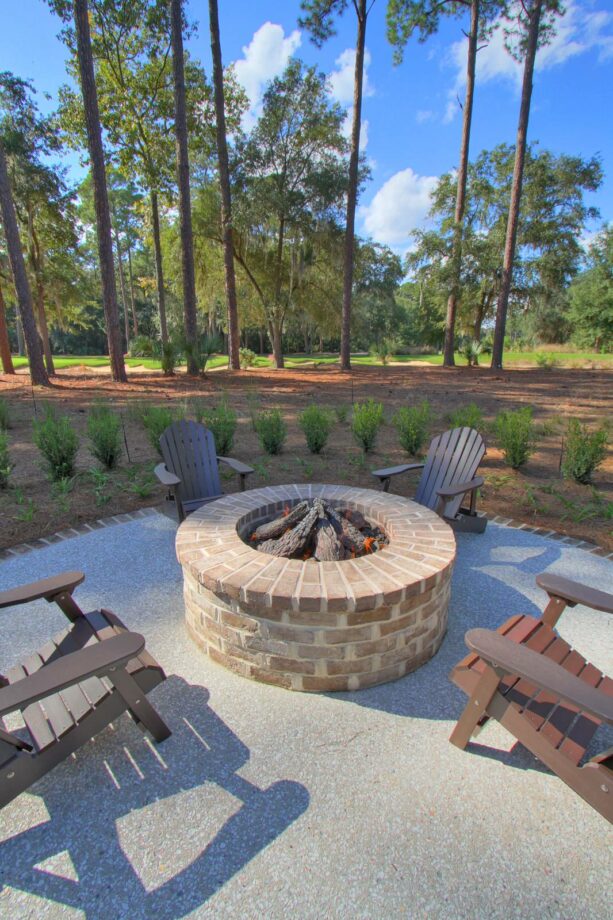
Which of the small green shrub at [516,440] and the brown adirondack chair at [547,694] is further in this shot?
the small green shrub at [516,440]

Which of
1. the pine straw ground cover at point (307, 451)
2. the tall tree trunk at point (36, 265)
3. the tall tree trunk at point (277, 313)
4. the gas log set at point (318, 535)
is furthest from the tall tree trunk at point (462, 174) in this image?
the gas log set at point (318, 535)

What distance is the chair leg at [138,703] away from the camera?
137 cm

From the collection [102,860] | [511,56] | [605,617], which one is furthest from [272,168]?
[102,860]

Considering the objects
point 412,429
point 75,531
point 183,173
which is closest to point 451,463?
point 412,429

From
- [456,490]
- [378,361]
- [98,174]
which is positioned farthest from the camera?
[378,361]

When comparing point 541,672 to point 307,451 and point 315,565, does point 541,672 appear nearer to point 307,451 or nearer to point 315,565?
point 315,565

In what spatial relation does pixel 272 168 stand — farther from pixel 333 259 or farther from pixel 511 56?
pixel 511 56

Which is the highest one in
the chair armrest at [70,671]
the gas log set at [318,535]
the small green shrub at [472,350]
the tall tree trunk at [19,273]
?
the tall tree trunk at [19,273]

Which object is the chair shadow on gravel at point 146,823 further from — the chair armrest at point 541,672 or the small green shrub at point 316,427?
the small green shrub at point 316,427

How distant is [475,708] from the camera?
4.83ft

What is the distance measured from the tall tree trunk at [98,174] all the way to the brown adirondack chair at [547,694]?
930cm

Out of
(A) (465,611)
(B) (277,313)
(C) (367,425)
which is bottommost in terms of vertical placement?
(A) (465,611)

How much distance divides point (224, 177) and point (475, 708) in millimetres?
12819

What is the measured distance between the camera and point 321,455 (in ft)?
17.1
